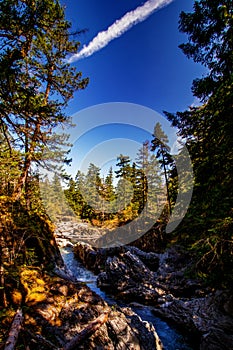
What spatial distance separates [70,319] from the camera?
6.51 meters

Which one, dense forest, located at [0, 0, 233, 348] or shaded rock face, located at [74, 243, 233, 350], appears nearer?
dense forest, located at [0, 0, 233, 348]

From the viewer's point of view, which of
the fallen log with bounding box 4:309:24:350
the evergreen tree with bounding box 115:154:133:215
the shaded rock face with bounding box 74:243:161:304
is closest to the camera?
the fallen log with bounding box 4:309:24:350

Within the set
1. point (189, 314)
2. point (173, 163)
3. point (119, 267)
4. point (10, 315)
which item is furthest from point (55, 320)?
point (173, 163)

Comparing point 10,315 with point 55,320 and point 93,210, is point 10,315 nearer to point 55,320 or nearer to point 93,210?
point 55,320

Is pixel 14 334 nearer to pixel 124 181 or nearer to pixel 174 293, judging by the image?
pixel 174 293

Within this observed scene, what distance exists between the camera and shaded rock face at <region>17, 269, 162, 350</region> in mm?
5723

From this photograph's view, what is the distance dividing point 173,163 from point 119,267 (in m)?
15.5

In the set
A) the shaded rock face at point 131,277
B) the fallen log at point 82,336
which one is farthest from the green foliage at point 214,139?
the shaded rock face at point 131,277

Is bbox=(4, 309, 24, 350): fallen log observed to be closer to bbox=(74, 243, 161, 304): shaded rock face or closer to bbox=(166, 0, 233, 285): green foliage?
bbox=(166, 0, 233, 285): green foliage

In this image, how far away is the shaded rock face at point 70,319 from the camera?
5.72 meters

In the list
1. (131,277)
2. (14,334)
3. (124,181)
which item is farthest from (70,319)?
(124,181)

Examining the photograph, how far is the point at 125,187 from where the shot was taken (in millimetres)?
38031

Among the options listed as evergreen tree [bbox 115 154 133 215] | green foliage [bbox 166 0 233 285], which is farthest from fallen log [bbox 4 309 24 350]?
evergreen tree [bbox 115 154 133 215]

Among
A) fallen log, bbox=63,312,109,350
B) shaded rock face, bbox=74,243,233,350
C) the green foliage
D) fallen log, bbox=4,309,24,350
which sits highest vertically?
the green foliage
